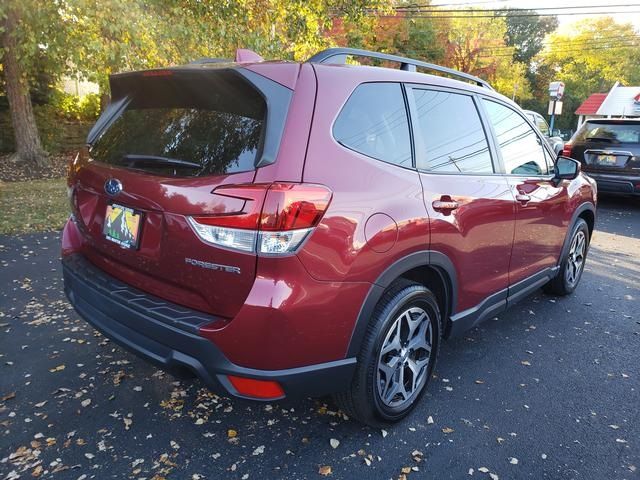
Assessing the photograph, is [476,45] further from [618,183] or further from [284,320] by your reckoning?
[284,320]

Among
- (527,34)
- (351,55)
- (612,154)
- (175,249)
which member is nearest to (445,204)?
(351,55)

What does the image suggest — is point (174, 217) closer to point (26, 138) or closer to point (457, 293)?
point (457, 293)

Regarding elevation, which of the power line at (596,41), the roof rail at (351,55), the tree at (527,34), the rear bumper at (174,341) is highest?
the tree at (527,34)

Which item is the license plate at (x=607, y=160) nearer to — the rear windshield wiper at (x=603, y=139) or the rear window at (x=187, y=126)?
the rear windshield wiper at (x=603, y=139)

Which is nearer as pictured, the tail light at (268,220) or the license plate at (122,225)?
the tail light at (268,220)

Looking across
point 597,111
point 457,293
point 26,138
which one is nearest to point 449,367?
point 457,293

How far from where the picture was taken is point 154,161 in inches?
92.5

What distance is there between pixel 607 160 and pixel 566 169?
6200 mm

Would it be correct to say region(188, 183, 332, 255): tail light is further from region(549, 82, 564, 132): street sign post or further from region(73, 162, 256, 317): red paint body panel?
region(549, 82, 564, 132): street sign post

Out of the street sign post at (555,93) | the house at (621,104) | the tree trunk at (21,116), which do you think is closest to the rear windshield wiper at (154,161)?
the tree trunk at (21,116)

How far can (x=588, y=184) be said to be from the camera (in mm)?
4594

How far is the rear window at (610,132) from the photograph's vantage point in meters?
8.98

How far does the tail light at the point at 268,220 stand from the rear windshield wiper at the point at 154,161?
0.29 m

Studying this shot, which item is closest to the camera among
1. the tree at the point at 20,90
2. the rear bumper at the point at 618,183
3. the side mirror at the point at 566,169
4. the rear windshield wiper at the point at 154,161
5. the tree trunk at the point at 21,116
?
the rear windshield wiper at the point at 154,161
